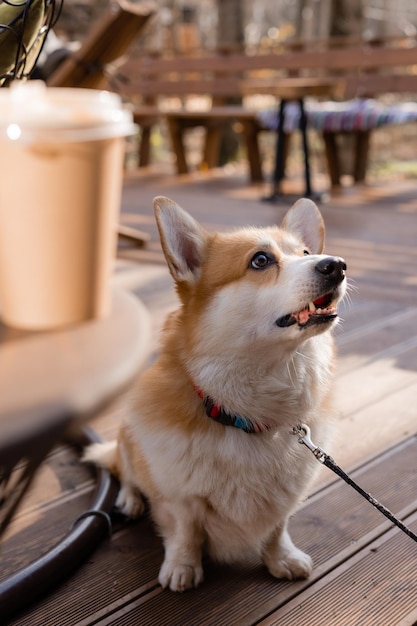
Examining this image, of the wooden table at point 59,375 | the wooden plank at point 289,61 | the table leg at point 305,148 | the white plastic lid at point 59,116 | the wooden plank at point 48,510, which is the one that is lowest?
Answer: the table leg at point 305,148

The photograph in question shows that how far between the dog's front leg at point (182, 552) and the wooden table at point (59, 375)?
73 cm

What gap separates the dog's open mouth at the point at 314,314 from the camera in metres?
1.15

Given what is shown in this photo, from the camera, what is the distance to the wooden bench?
6.10m

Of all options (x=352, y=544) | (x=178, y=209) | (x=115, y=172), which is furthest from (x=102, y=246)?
(x=352, y=544)

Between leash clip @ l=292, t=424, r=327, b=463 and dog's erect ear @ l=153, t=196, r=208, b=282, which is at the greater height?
dog's erect ear @ l=153, t=196, r=208, b=282

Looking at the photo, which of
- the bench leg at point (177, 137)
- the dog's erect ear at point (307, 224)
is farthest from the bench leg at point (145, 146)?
the dog's erect ear at point (307, 224)

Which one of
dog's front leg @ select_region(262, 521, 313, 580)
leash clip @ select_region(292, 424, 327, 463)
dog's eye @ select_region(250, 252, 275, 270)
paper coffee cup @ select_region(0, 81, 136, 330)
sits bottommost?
dog's front leg @ select_region(262, 521, 313, 580)

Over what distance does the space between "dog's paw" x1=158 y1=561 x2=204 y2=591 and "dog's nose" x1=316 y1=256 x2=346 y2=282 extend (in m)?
0.66

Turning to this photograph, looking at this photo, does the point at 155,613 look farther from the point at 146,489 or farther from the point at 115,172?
the point at 115,172

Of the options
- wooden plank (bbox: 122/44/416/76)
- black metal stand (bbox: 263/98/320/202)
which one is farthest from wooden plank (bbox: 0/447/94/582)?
wooden plank (bbox: 122/44/416/76)

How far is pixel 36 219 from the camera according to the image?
0.56 meters

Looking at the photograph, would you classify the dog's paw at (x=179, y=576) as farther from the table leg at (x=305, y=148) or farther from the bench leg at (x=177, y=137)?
the bench leg at (x=177, y=137)

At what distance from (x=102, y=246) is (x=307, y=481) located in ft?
2.91

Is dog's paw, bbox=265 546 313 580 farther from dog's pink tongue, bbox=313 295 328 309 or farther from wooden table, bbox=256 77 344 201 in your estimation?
wooden table, bbox=256 77 344 201
